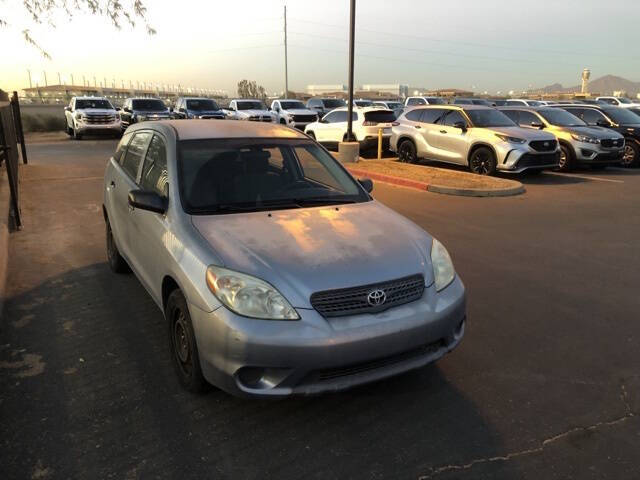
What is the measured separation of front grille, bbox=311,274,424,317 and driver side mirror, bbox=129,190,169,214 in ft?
4.72

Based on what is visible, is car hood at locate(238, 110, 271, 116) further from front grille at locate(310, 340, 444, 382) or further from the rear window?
front grille at locate(310, 340, 444, 382)

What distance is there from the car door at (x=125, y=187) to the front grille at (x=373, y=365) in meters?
2.28

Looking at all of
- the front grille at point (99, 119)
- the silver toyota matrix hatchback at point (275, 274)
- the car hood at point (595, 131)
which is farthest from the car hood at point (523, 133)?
the front grille at point (99, 119)

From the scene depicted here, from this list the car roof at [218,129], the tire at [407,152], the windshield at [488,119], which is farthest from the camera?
the tire at [407,152]

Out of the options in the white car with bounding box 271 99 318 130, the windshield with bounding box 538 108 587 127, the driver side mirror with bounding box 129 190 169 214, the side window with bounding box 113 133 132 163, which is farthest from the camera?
the white car with bounding box 271 99 318 130

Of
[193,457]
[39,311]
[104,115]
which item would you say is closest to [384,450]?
[193,457]

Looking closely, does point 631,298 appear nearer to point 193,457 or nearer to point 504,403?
point 504,403

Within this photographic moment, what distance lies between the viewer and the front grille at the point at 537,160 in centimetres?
1209

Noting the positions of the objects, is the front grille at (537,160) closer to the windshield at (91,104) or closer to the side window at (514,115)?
the side window at (514,115)

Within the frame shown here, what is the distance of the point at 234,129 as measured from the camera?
174 inches

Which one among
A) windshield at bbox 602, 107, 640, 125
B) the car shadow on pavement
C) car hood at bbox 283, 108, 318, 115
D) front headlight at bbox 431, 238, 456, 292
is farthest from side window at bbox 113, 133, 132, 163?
car hood at bbox 283, 108, 318, 115

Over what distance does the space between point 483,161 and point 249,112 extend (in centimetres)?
1576

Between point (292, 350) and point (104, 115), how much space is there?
24762 mm

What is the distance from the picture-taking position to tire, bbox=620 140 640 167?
15.1 metres
